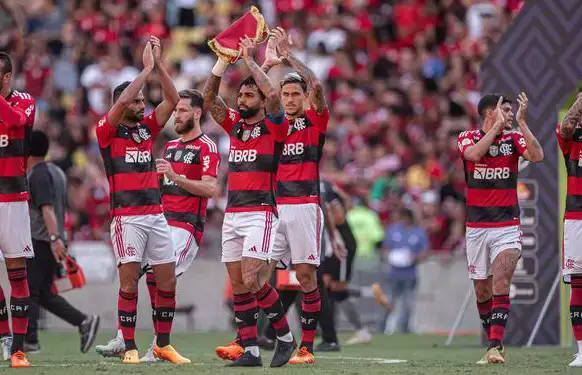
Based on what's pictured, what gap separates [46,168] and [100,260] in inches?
265

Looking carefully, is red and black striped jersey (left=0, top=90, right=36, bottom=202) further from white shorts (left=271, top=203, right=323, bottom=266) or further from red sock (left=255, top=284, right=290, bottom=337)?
white shorts (left=271, top=203, right=323, bottom=266)

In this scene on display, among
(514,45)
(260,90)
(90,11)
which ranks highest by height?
(90,11)

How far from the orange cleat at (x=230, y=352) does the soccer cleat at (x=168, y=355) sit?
356 mm

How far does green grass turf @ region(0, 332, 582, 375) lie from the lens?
12.5 metres

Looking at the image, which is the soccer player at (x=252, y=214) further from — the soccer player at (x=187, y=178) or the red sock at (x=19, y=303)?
the red sock at (x=19, y=303)

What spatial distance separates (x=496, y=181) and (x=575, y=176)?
0.81 m

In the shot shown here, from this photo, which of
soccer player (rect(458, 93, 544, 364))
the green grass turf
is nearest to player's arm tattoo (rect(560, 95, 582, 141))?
soccer player (rect(458, 93, 544, 364))

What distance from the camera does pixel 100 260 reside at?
22.6 m

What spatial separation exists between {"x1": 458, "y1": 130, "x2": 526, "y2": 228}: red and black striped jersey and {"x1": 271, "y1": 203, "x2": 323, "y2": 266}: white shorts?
1689mm

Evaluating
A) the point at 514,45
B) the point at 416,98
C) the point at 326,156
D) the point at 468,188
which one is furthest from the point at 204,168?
the point at 416,98

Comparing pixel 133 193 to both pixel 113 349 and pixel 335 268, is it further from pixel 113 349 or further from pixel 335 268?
pixel 335 268

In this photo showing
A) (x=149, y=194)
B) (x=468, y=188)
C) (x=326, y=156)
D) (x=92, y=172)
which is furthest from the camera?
(x=92, y=172)

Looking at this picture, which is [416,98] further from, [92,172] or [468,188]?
[468,188]

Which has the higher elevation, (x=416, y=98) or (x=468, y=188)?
(x=416, y=98)
